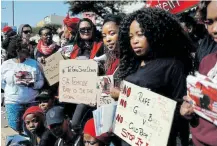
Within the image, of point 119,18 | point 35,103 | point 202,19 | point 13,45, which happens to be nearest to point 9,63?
point 13,45

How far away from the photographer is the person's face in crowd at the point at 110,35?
3416 mm

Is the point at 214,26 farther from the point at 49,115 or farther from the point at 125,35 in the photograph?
the point at 49,115

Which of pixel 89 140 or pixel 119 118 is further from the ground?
pixel 119 118

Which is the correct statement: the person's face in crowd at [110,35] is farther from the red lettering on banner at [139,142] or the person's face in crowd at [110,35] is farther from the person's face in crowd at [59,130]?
the red lettering on banner at [139,142]

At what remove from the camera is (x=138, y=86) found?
2588 mm

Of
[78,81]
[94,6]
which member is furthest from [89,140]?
[94,6]

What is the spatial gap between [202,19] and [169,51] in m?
0.30

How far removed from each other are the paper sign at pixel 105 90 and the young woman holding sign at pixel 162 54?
75 centimetres

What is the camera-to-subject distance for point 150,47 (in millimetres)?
2639

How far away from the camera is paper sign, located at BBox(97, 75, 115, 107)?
3522 mm

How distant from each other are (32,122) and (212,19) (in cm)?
267

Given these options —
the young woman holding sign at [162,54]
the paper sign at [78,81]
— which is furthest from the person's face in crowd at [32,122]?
the young woman holding sign at [162,54]

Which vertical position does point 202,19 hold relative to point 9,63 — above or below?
above

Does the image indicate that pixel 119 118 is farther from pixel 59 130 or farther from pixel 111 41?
pixel 59 130
